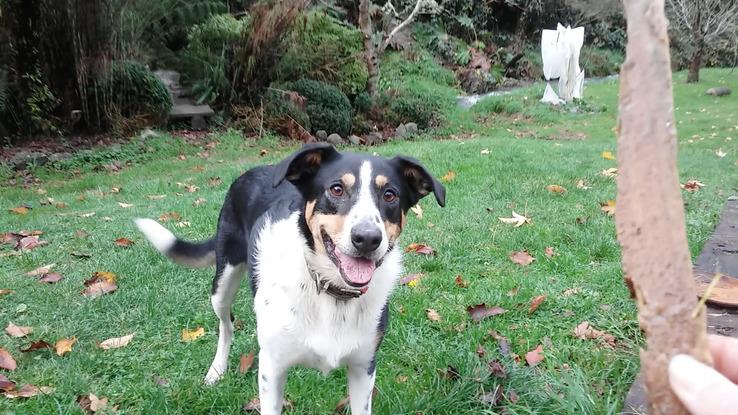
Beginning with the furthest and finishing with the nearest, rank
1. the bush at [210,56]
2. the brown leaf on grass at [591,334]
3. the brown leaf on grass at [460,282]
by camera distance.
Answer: the bush at [210,56] < the brown leaf on grass at [460,282] < the brown leaf on grass at [591,334]

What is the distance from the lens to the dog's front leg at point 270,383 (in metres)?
2.59

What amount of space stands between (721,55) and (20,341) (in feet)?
116

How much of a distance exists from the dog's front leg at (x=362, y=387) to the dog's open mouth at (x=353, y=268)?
0.41m

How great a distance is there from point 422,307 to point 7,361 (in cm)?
225

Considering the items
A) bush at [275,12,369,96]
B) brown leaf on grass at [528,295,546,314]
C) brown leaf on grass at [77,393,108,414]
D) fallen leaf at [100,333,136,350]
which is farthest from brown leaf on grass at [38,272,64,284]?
bush at [275,12,369,96]

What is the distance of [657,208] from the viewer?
1.07m

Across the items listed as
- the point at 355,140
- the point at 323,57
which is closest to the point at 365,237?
the point at 355,140

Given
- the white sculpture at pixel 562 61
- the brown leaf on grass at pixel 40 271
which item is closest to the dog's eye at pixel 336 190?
the brown leaf on grass at pixel 40 271

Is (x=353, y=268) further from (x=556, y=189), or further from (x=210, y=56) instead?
(x=210, y=56)

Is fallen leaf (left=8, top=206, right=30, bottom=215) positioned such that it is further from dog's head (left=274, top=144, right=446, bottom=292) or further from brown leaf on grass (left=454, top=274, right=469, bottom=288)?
dog's head (left=274, top=144, right=446, bottom=292)

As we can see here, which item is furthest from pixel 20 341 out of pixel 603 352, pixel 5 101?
pixel 5 101

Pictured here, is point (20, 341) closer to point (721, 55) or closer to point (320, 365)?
point (320, 365)

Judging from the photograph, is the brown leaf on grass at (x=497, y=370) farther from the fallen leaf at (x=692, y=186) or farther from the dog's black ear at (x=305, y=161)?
the fallen leaf at (x=692, y=186)

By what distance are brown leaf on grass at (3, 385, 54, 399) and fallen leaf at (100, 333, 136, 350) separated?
501mm
